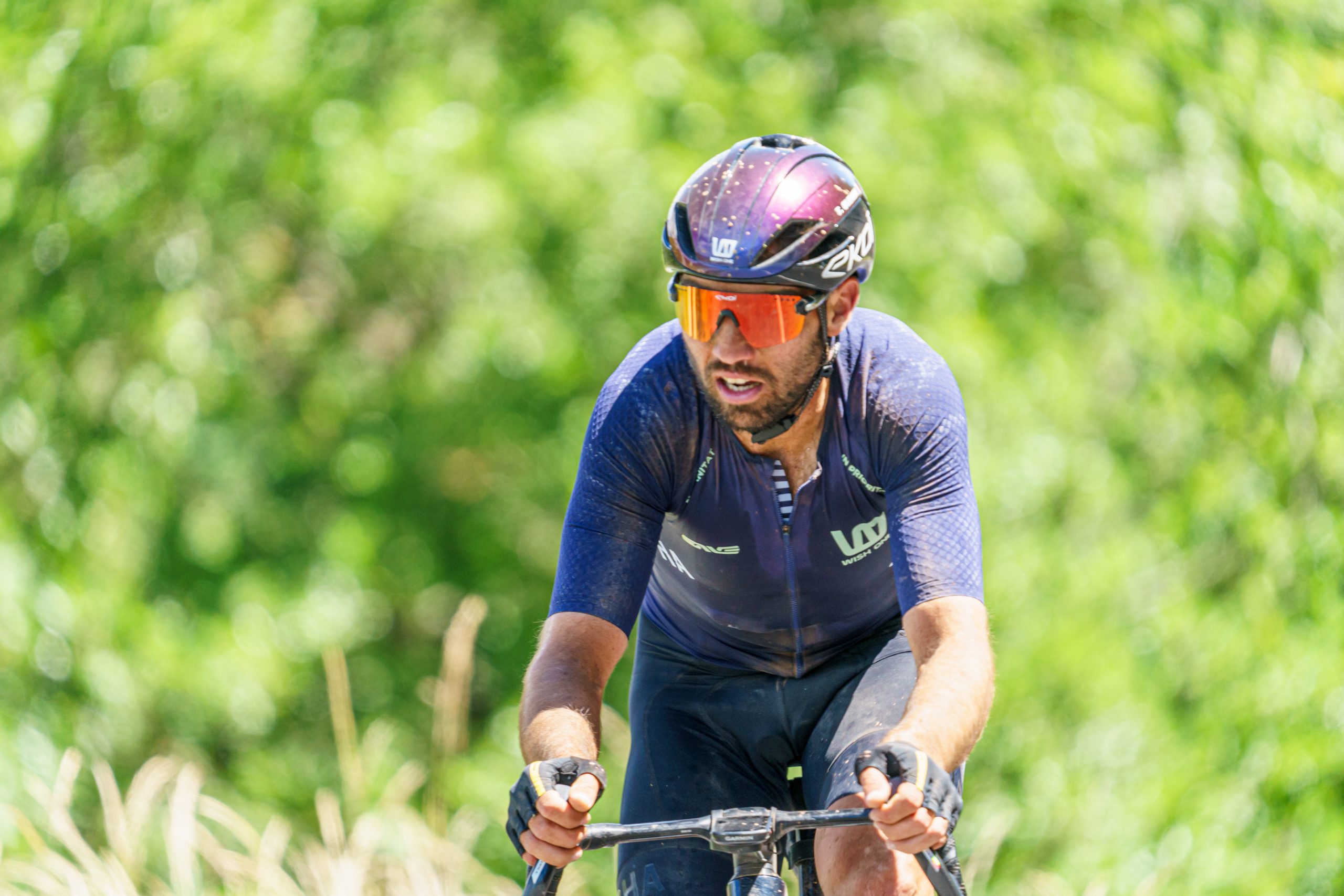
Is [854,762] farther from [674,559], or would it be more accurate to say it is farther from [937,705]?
[674,559]

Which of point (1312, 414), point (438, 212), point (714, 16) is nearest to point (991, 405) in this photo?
point (1312, 414)

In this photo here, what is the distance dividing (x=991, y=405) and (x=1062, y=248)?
Result: 90 cm

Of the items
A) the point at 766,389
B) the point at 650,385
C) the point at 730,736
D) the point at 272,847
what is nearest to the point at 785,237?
the point at 766,389

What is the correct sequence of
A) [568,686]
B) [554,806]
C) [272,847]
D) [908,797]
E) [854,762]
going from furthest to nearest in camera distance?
[272,847] < [568,686] < [854,762] < [554,806] < [908,797]

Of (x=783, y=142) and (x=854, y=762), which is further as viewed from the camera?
(x=783, y=142)

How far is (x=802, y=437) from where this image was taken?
121 inches

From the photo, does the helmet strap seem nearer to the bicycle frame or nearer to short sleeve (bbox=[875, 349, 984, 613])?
short sleeve (bbox=[875, 349, 984, 613])

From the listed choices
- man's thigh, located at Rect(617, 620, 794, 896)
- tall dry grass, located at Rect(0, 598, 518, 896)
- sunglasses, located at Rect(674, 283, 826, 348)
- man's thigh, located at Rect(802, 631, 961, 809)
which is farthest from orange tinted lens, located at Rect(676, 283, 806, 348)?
tall dry grass, located at Rect(0, 598, 518, 896)

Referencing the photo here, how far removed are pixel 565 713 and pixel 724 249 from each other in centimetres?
100

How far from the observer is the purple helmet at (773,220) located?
2877mm

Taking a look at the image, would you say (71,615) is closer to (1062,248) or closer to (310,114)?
(310,114)

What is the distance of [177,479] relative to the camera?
633 centimetres

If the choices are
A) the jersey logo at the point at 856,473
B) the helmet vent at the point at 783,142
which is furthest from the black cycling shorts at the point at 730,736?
the helmet vent at the point at 783,142

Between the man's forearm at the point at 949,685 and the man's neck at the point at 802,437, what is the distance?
1.55 ft
